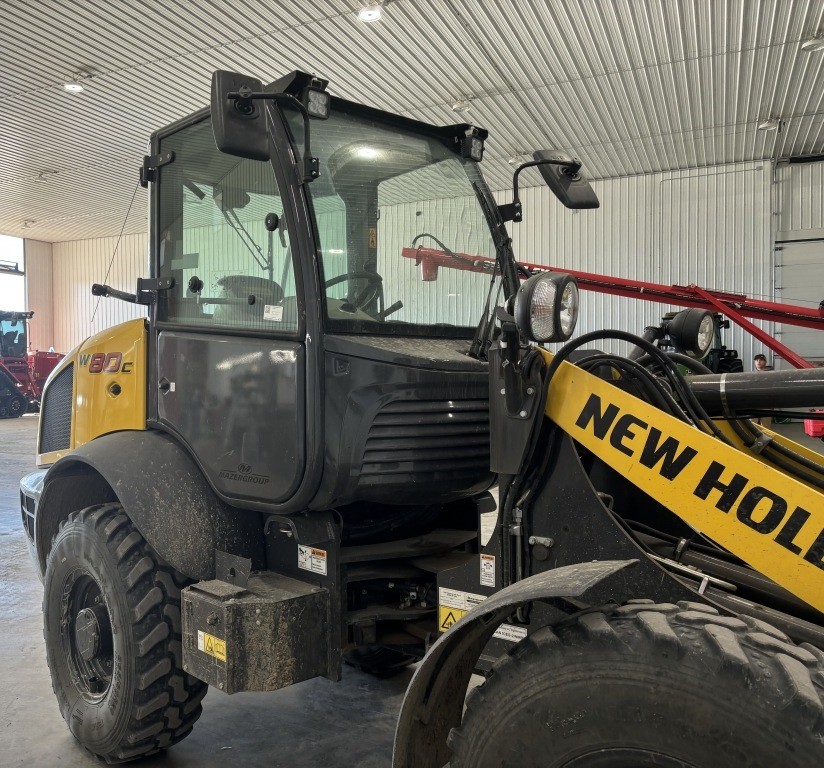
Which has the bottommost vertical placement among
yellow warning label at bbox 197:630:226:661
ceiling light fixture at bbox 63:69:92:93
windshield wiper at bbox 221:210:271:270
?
yellow warning label at bbox 197:630:226:661

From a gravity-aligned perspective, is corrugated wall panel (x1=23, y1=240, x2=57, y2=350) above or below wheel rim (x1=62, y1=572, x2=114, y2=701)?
above

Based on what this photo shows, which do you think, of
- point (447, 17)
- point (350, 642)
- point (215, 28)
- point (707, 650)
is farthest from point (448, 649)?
point (215, 28)

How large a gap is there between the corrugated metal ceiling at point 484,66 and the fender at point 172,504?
27.3 feet

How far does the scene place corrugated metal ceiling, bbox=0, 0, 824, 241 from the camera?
1000 centimetres

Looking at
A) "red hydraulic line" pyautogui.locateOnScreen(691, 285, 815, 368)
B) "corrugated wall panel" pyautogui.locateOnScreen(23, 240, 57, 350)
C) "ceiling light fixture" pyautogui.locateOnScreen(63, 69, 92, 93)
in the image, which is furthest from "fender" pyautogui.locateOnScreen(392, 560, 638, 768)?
"corrugated wall panel" pyautogui.locateOnScreen(23, 240, 57, 350)

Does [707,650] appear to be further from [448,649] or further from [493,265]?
[493,265]

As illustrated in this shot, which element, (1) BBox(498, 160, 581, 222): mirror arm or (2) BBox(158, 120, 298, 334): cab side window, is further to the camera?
(1) BBox(498, 160, 581, 222): mirror arm

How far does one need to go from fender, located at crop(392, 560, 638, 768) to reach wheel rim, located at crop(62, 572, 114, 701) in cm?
149

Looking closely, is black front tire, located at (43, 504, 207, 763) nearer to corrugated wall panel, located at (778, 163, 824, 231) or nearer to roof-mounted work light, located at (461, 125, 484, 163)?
roof-mounted work light, located at (461, 125, 484, 163)

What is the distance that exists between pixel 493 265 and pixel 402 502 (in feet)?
3.46

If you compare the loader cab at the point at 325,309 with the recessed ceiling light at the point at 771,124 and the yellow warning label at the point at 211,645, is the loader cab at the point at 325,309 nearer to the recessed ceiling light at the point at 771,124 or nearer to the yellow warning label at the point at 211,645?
the yellow warning label at the point at 211,645

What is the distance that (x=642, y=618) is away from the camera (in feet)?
5.60

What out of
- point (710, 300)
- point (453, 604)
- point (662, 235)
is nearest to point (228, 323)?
point (453, 604)

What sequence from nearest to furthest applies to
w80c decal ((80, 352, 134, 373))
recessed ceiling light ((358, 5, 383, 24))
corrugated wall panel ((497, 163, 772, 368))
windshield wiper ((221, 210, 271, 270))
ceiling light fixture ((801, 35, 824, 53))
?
windshield wiper ((221, 210, 271, 270)) → w80c decal ((80, 352, 134, 373)) → recessed ceiling light ((358, 5, 383, 24)) → ceiling light fixture ((801, 35, 824, 53)) → corrugated wall panel ((497, 163, 772, 368))
